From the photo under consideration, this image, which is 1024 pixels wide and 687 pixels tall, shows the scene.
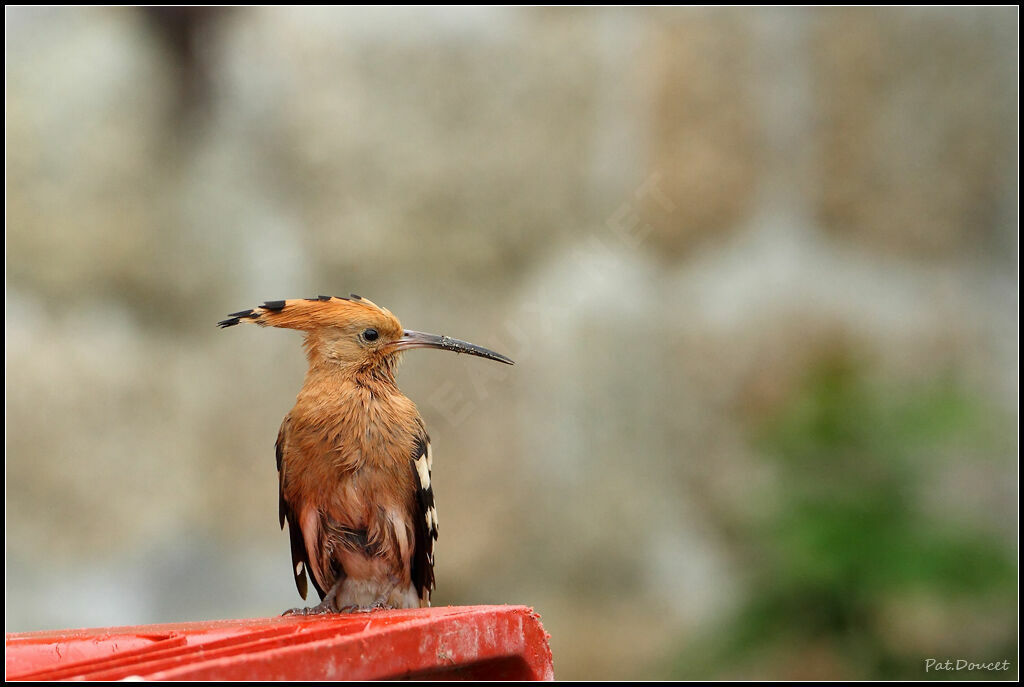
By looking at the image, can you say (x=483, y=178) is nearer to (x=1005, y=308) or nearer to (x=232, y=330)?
(x=232, y=330)

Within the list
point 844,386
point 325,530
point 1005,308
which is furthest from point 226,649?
point 1005,308

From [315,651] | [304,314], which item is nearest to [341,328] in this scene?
[304,314]

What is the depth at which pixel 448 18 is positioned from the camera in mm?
2039

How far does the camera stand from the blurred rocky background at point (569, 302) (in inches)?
73.6

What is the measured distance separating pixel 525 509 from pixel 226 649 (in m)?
1.27

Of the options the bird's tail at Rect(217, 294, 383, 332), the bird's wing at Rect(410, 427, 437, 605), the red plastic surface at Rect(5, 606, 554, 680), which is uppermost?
the bird's tail at Rect(217, 294, 383, 332)

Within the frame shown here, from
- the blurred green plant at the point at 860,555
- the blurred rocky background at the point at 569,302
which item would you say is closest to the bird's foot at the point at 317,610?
the blurred rocky background at the point at 569,302

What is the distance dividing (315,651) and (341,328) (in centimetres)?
73

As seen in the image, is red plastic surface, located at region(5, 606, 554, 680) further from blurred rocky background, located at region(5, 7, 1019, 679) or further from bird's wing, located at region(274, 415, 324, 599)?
blurred rocky background, located at region(5, 7, 1019, 679)

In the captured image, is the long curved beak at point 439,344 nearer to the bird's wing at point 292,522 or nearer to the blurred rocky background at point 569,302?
the bird's wing at point 292,522

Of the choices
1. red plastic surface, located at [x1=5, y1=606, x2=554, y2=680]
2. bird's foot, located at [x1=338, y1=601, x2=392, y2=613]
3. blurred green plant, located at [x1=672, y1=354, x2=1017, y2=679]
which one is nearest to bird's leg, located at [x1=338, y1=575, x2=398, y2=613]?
bird's foot, located at [x1=338, y1=601, x2=392, y2=613]

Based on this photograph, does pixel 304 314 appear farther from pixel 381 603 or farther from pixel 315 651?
pixel 315 651

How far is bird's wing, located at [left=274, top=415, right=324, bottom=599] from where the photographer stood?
53.5 inches

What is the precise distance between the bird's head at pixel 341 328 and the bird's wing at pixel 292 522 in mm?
105
